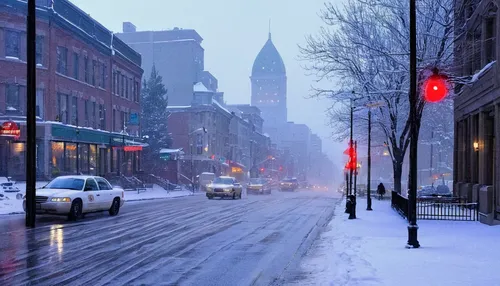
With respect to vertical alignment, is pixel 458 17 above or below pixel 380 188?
above

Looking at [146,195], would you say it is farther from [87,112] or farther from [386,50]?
[386,50]

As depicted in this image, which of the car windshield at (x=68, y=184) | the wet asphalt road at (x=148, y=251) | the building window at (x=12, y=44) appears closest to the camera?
the wet asphalt road at (x=148, y=251)

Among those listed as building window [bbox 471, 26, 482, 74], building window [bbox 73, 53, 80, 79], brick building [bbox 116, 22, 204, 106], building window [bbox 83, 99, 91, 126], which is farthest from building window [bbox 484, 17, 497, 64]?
brick building [bbox 116, 22, 204, 106]

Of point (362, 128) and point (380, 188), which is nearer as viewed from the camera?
point (362, 128)

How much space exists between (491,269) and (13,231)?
12.6 m

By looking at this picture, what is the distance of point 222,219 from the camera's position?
21297 millimetres

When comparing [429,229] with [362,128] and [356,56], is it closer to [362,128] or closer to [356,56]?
[356,56]

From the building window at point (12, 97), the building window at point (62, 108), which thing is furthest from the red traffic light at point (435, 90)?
the building window at point (62, 108)

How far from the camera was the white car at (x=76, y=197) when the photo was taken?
60.2 feet

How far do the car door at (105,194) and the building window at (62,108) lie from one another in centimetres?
1700

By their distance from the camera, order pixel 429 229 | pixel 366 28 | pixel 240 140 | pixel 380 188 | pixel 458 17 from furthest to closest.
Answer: pixel 240 140 → pixel 380 188 → pixel 366 28 → pixel 458 17 → pixel 429 229

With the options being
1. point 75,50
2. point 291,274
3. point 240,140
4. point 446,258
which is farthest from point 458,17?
point 240,140

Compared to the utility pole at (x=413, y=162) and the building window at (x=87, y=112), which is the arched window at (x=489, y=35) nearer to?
the utility pole at (x=413, y=162)

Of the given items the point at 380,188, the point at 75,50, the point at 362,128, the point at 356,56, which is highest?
the point at 75,50
